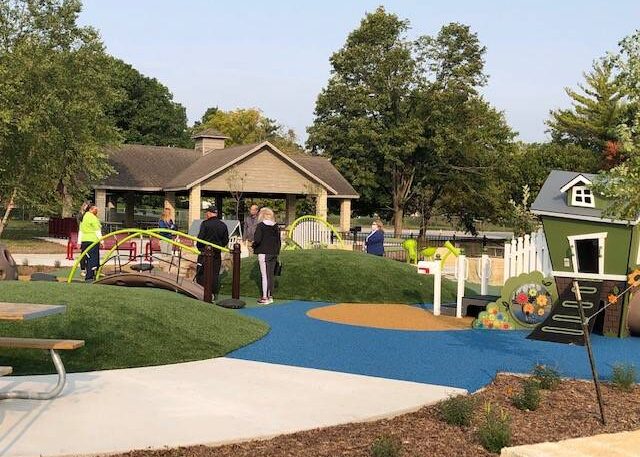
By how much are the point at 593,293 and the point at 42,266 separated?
15.0m

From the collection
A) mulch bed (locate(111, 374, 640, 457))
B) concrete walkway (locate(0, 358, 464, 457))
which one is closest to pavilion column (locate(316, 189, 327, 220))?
concrete walkway (locate(0, 358, 464, 457))

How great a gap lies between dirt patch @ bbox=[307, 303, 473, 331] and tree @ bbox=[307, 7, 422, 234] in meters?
29.9

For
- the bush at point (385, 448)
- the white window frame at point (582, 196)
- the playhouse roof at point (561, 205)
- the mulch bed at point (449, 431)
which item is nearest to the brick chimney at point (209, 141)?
the playhouse roof at point (561, 205)

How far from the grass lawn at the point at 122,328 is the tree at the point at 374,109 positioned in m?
33.4

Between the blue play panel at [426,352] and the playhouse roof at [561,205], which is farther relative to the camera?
the playhouse roof at [561,205]

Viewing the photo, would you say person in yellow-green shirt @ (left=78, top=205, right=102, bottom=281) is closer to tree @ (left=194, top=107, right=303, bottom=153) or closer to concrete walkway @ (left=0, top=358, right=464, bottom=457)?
concrete walkway @ (left=0, top=358, right=464, bottom=457)

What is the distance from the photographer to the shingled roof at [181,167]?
3762cm

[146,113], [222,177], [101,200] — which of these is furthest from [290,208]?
[146,113]

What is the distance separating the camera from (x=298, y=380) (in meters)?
7.78

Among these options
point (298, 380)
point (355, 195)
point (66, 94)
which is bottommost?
point (298, 380)

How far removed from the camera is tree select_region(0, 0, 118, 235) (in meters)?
32.0

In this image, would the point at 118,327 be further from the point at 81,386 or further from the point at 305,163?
the point at 305,163

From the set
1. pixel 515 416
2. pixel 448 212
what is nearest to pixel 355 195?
pixel 448 212

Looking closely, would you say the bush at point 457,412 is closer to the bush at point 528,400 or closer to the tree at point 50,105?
the bush at point 528,400
